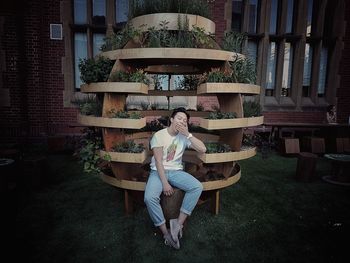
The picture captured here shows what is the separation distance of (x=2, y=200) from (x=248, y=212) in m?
3.64

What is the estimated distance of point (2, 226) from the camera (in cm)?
313

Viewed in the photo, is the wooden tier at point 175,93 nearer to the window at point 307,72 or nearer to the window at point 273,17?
the window at point 273,17

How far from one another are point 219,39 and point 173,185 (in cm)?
602

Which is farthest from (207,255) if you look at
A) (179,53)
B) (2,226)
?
(2,226)

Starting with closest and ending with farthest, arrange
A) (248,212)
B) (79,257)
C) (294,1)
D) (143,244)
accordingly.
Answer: (79,257) < (143,244) < (248,212) < (294,1)

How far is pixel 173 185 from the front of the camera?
3004 millimetres

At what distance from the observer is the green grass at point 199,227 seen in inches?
106

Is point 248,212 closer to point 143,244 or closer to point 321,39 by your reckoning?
point 143,244

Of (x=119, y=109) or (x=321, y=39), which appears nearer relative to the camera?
(x=119, y=109)

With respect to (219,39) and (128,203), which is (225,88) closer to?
(128,203)

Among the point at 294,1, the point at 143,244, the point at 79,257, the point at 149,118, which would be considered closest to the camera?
the point at 79,257

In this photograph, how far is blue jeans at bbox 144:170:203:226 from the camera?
276 cm

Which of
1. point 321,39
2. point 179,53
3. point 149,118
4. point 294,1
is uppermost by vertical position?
point 294,1

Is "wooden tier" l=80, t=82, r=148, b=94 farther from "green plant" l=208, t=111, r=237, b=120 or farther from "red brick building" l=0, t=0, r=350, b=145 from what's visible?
"red brick building" l=0, t=0, r=350, b=145
